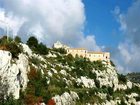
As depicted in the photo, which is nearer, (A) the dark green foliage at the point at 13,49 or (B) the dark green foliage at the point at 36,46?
(A) the dark green foliage at the point at 13,49

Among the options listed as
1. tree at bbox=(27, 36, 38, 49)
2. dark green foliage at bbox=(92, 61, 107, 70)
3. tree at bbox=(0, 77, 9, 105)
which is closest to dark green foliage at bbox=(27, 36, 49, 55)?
tree at bbox=(27, 36, 38, 49)

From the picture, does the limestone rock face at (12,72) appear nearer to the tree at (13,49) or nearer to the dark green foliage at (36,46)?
the tree at (13,49)

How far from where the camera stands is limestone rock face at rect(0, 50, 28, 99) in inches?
2956

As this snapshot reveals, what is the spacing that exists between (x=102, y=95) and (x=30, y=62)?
39.6 meters

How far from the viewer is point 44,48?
5581 inches

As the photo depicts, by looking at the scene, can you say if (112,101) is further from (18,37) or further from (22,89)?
(22,89)

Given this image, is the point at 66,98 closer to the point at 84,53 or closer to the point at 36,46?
the point at 36,46

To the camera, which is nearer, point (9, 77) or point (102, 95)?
point (9, 77)

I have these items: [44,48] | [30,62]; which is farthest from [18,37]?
[30,62]

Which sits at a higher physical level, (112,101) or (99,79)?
(99,79)

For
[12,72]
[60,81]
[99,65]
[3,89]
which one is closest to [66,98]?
[60,81]

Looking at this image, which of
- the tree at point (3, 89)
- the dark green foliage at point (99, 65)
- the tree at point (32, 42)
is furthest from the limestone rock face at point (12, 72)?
the dark green foliage at point (99, 65)

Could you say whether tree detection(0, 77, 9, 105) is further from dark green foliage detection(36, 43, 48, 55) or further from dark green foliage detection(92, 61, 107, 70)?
dark green foliage detection(92, 61, 107, 70)

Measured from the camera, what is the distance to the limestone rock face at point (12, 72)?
7509cm
